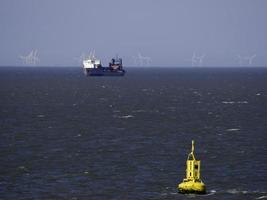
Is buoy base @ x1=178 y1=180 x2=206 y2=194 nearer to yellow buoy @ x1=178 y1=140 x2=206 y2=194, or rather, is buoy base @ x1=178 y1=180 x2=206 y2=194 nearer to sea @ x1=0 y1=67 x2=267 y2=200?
yellow buoy @ x1=178 y1=140 x2=206 y2=194

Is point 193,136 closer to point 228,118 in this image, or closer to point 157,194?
point 228,118

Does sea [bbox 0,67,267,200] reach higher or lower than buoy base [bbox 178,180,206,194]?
lower

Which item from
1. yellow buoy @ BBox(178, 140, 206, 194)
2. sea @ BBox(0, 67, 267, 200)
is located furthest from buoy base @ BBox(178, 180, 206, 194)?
sea @ BBox(0, 67, 267, 200)

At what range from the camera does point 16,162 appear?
87188 millimetres

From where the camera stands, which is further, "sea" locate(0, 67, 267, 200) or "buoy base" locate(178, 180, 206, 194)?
"sea" locate(0, 67, 267, 200)

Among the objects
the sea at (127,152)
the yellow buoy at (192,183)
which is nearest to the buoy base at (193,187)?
the yellow buoy at (192,183)

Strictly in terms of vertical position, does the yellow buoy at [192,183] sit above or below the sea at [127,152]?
above

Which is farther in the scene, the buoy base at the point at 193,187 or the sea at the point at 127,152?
the sea at the point at 127,152

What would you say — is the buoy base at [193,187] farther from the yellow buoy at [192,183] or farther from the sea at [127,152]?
the sea at [127,152]

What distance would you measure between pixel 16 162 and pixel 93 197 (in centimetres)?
1944

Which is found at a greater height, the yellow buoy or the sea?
the yellow buoy

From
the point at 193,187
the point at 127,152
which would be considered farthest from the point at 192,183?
the point at 127,152

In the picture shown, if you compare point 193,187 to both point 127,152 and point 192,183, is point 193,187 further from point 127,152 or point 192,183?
point 127,152

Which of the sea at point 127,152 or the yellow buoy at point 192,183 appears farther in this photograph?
the sea at point 127,152
